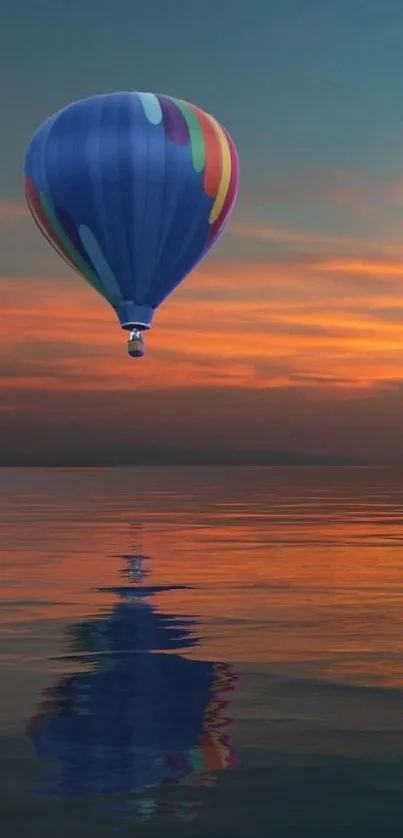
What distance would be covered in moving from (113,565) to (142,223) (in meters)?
16.1

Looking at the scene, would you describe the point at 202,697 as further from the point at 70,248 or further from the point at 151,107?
the point at 151,107

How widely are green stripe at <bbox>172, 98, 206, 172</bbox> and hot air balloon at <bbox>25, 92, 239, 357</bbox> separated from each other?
4 centimetres

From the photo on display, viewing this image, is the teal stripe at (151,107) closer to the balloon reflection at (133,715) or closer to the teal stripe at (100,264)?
the teal stripe at (100,264)

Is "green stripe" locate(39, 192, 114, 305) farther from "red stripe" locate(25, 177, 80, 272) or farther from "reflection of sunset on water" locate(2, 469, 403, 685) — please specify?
"reflection of sunset on water" locate(2, 469, 403, 685)

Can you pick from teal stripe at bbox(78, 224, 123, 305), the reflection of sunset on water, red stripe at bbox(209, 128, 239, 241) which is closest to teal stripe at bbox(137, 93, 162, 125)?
red stripe at bbox(209, 128, 239, 241)

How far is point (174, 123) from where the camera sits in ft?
185

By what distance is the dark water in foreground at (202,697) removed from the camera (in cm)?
1499

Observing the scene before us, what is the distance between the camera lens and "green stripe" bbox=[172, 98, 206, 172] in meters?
56.2

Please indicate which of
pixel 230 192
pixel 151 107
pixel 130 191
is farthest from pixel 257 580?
pixel 151 107

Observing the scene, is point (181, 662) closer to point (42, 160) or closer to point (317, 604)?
point (317, 604)

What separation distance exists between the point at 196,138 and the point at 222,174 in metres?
2.26

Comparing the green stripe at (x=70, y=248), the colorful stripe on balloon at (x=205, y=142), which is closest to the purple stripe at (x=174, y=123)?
the colorful stripe on balloon at (x=205, y=142)

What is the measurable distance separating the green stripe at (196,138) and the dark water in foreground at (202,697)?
61.2ft

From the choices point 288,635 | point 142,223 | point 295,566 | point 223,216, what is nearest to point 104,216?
point 142,223
